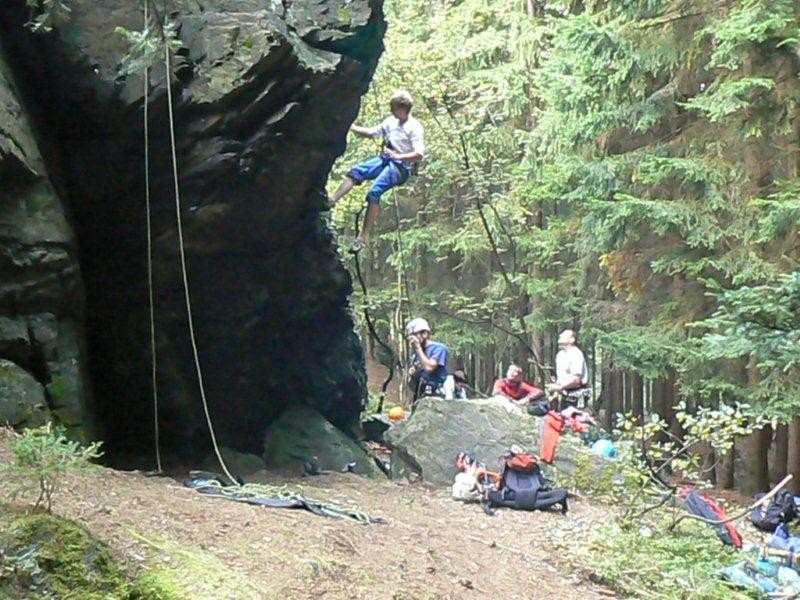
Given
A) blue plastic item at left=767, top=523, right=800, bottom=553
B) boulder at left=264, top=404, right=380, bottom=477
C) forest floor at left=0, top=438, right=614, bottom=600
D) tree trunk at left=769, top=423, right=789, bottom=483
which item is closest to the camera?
forest floor at left=0, top=438, right=614, bottom=600

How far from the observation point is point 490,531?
710cm

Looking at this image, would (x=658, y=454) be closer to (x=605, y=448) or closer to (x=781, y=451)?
(x=605, y=448)

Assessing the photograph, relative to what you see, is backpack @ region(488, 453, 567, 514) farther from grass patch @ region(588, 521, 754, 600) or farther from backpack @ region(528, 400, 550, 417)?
backpack @ region(528, 400, 550, 417)

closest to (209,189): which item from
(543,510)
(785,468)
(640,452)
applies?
(543,510)

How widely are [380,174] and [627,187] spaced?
529 centimetres

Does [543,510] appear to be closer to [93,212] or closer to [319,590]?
[319,590]

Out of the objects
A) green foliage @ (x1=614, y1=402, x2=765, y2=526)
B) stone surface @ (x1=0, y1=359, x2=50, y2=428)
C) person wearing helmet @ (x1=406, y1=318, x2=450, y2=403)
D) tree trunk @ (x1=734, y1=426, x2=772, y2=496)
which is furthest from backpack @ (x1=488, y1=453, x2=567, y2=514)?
tree trunk @ (x1=734, y1=426, x2=772, y2=496)

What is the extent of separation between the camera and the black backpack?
341 inches

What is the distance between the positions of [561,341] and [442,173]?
932cm

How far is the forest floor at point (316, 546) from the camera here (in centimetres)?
399

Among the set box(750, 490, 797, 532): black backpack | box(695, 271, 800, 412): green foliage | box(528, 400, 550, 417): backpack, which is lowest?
box(750, 490, 797, 532): black backpack

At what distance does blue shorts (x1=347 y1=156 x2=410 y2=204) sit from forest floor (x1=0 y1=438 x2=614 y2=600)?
4.38 meters

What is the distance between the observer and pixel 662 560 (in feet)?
21.6

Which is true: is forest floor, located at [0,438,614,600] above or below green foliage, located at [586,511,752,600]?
above
